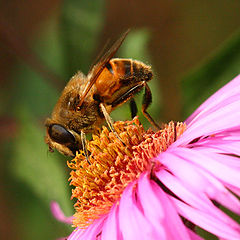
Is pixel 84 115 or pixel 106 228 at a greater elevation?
pixel 84 115

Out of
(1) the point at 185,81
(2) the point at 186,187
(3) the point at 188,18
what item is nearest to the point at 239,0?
(3) the point at 188,18

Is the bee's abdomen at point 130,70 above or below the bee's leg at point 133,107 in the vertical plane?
above

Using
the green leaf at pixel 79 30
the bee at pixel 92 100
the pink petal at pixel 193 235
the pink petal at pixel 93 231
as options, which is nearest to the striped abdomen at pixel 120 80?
the bee at pixel 92 100

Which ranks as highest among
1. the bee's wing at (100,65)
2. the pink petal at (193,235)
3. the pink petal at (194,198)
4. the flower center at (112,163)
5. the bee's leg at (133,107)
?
the bee's wing at (100,65)

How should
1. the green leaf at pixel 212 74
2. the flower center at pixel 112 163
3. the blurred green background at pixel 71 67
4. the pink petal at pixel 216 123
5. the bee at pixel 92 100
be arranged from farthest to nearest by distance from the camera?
the blurred green background at pixel 71 67
the green leaf at pixel 212 74
the bee at pixel 92 100
the flower center at pixel 112 163
the pink petal at pixel 216 123

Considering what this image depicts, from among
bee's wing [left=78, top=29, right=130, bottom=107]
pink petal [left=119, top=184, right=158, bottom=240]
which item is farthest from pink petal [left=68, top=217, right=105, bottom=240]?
bee's wing [left=78, top=29, right=130, bottom=107]

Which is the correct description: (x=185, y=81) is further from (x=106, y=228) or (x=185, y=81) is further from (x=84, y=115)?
(x=106, y=228)

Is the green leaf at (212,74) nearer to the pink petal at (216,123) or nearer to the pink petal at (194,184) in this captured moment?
the pink petal at (216,123)
